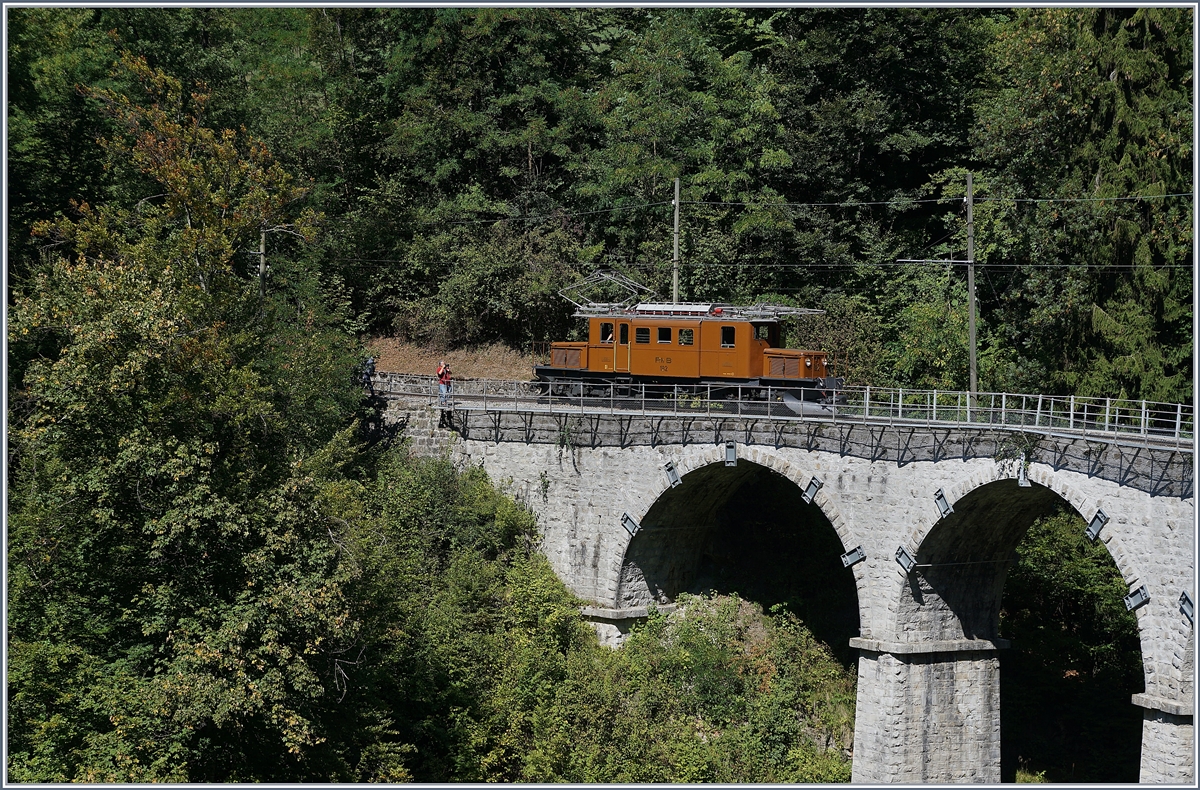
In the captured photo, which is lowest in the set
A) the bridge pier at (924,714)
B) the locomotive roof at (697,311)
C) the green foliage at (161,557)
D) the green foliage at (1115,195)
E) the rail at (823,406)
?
the bridge pier at (924,714)

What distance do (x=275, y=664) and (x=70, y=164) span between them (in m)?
19.3

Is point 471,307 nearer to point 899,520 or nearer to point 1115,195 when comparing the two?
point 899,520

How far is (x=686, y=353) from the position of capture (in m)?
29.4

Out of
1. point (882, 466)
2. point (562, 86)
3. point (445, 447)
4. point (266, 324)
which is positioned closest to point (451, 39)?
point (562, 86)

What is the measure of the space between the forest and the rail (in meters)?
1.44

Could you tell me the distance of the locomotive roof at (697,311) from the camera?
95.0 feet

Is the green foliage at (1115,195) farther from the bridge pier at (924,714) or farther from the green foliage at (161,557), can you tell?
the green foliage at (161,557)

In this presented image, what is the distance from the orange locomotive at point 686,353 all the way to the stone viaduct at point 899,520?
6.37 feet

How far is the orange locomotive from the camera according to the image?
1122 inches

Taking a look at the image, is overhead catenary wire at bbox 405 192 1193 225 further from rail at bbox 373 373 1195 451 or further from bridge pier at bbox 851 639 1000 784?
bridge pier at bbox 851 639 1000 784

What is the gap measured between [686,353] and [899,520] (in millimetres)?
7762

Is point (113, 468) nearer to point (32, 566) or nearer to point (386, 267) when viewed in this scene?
point (32, 566)

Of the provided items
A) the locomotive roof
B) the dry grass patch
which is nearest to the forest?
the dry grass patch

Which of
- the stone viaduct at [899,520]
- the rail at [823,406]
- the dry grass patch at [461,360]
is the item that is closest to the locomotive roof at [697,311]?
the rail at [823,406]
